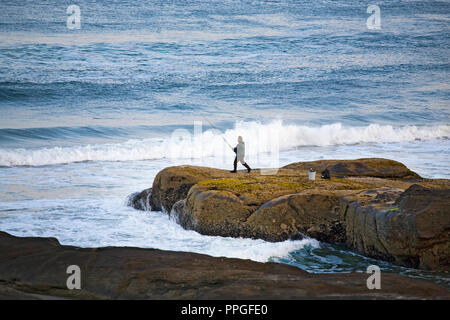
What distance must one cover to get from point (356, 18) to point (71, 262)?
41681 millimetres

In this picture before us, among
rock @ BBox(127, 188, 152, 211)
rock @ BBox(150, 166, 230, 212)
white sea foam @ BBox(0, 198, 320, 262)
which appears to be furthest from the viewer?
rock @ BBox(127, 188, 152, 211)

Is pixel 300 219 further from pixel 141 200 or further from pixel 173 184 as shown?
pixel 141 200

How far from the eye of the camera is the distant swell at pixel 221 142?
64.3 feet

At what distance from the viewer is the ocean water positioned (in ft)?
38.1

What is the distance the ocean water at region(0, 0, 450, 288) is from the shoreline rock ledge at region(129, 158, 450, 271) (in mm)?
267

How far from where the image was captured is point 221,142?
22.3 meters

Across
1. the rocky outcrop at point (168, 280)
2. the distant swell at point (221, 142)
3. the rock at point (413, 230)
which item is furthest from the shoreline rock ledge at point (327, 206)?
the distant swell at point (221, 142)

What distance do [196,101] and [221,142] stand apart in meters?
6.42

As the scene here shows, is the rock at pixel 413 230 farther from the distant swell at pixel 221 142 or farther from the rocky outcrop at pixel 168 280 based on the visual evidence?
the distant swell at pixel 221 142

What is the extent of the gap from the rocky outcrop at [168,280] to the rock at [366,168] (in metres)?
6.06

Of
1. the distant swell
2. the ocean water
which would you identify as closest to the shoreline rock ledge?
the ocean water

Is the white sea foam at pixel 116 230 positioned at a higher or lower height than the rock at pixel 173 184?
lower

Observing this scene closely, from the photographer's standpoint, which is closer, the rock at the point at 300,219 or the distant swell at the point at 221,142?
the rock at the point at 300,219

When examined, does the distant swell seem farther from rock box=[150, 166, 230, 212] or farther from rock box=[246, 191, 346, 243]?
rock box=[246, 191, 346, 243]
